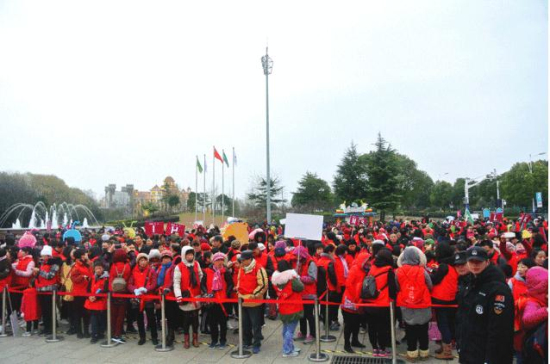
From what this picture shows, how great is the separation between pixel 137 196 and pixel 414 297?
17873cm

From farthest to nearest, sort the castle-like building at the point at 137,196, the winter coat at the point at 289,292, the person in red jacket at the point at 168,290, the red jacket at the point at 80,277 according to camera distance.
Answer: the castle-like building at the point at 137,196 → the red jacket at the point at 80,277 → the person in red jacket at the point at 168,290 → the winter coat at the point at 289,292

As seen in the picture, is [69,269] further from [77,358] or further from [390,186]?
[390,186]

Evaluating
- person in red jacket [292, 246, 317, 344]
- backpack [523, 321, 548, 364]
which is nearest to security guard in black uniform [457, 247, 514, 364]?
backpack [523, 321, 548, 364]

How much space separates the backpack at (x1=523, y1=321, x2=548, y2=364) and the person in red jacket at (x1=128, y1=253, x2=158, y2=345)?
6503 mm

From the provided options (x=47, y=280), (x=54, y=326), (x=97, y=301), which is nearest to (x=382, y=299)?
(x=97, y=301)

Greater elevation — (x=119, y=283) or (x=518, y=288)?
(x=518, y=288)

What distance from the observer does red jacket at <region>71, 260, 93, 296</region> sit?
350 inches

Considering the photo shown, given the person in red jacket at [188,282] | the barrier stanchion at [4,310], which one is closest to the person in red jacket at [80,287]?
the barrier stanchion at [4,310]

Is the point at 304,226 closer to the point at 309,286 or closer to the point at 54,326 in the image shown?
the point at 309,286

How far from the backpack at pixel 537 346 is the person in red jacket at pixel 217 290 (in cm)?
520

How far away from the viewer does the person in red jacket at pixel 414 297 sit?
22.6 ft

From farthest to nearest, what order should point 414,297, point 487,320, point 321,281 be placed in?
point 321,281 → point 414,297 → point 487,320

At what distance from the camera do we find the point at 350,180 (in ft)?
192

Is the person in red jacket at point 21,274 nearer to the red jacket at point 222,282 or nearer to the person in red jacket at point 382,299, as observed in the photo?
the red jacket at point 222,282
